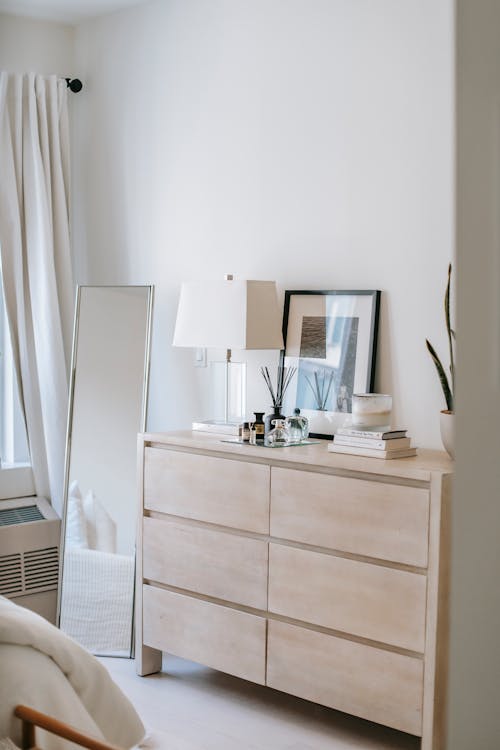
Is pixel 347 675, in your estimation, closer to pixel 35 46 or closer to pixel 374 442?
pixel 374 442

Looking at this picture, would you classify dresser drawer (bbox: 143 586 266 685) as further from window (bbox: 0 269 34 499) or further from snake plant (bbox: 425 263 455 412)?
window (bbox: 0 269 34 499)

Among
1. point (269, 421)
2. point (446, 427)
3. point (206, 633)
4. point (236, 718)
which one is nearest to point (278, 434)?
point (269, 421)

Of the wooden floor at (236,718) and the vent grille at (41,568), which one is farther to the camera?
the vent grille at (41,568)

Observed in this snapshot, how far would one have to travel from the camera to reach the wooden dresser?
2.43 meters

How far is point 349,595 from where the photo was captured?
2.58 metres

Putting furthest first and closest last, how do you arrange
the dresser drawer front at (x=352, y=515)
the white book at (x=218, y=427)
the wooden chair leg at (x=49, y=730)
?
the white book at (x=218, y=427), the dresser drawer front at (x=352, y=515), the wooden chair leg at (x=49, y=730)

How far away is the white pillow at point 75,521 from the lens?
Result: 12.0ft

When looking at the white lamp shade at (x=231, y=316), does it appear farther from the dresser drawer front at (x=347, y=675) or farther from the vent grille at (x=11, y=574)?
the vent grille at (x=11, y=574)

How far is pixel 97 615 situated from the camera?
3.54 m

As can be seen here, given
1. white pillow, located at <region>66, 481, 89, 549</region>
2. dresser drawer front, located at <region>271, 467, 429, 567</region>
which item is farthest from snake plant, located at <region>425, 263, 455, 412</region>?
white pillow, located at <region>66, 481, 89, 549</region>

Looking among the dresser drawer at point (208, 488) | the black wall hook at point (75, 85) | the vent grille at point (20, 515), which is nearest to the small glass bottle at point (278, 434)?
the dresser drawer at point (208, 488)

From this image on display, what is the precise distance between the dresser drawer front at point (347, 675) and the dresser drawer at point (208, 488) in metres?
0.37

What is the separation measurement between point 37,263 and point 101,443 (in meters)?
0.87

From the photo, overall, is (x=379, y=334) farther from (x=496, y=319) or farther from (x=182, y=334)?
(x=496, y=319)
